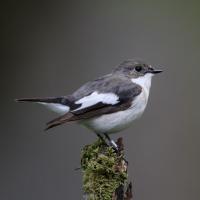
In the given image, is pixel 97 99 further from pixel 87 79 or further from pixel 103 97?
pixel 87 79

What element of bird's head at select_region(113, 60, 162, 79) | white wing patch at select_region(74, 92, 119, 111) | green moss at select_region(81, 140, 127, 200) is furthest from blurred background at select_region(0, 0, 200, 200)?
green moss at select_region(81, 140, 127, 200)

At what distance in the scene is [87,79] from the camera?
8141mm

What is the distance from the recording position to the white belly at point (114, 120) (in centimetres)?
596

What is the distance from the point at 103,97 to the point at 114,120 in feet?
0.78

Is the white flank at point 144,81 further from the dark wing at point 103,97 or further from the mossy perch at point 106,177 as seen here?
the mossy perch at point 106,177

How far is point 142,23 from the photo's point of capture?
8797mm

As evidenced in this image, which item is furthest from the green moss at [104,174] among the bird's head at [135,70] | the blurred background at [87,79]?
the blurred background at [87,79]

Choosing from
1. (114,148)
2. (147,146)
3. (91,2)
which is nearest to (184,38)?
(91,2)

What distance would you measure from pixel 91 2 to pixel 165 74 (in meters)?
1.58

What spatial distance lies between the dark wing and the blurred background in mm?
1616

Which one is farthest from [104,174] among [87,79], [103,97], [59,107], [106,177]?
[87,79]

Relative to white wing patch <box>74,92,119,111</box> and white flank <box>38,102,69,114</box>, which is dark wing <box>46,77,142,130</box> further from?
white flank <box>38,102,69,114</box>

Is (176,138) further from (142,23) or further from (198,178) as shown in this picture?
(142,23)

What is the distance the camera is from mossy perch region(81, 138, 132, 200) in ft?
16.8
